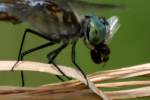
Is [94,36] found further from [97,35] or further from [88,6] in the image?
[88,6]

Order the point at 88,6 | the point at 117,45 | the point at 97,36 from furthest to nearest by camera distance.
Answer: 1. the point at 117,45
2. the point at 97,36
3. the point at 88,6

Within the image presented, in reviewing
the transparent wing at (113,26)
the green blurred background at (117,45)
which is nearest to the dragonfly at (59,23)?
the transparent wing at (113,26)

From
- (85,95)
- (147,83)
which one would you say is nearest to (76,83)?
(85,95)

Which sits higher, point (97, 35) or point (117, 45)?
point (97, 35)

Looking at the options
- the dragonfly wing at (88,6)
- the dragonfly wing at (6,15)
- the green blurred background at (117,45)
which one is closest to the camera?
the dragonfly wing at (88,6)

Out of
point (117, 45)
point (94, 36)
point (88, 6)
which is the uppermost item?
point (88, 6)

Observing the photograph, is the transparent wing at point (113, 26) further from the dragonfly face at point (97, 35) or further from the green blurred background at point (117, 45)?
the green blurred background at point (117, 45)

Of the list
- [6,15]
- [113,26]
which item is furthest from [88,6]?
[6,15]
